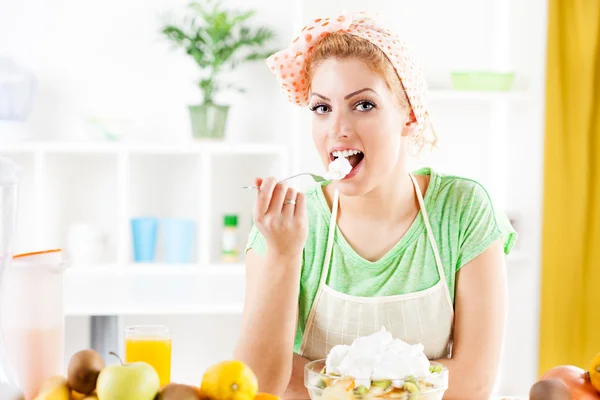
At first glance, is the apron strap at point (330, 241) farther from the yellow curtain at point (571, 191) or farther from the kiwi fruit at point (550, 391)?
the yellow curtain at point (571, 191)

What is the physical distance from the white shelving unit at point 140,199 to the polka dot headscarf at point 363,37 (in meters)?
1.41

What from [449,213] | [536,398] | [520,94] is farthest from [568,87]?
[536,398]

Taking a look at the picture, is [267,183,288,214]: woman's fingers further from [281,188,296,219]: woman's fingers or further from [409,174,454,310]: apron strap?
[409,174,454,310]: apron strap

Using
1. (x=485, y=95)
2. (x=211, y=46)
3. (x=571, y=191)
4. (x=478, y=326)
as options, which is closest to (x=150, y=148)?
(x=211, y=46)

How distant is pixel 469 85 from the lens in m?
3.49

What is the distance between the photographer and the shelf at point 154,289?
9.32 ft

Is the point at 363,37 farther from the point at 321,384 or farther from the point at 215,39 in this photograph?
the point at 215,39

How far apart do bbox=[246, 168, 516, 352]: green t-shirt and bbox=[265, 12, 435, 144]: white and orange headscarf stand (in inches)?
7.0

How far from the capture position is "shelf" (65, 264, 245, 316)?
2840 mm

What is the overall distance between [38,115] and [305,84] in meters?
2.15

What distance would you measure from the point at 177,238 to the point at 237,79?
2.46ft

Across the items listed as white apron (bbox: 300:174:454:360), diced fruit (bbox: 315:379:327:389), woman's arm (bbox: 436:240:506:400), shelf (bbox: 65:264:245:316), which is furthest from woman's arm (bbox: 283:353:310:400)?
shelf (bbox: 65:264:245:316)

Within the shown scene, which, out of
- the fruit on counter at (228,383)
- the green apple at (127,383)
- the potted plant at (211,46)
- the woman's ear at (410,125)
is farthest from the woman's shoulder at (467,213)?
the potted plant at (211,46)

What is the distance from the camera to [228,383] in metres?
1.07
